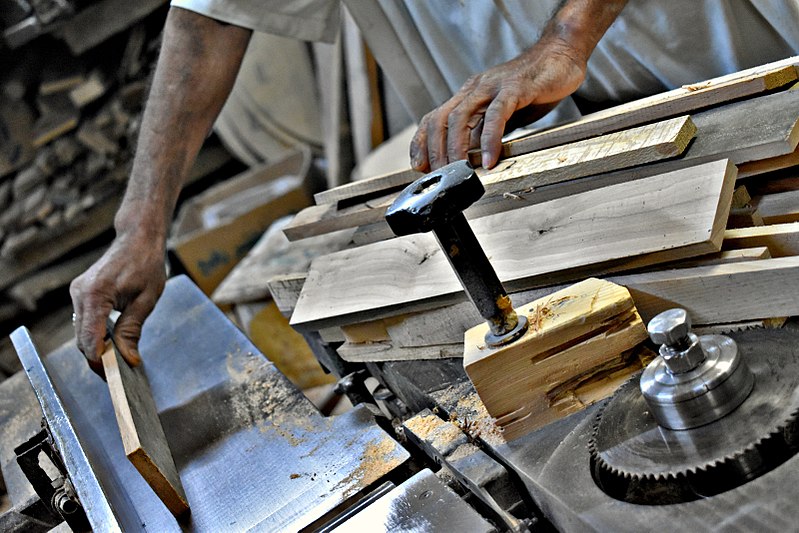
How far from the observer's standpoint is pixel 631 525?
86 centimetres

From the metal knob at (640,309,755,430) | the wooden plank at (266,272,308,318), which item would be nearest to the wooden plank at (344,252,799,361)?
the metal knob at (640,309,755,430)

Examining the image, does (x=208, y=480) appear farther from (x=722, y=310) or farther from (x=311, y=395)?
(x=311, y=395)

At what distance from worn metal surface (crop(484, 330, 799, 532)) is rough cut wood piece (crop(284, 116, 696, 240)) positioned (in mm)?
335

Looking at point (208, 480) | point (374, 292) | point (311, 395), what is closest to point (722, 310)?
point (374, 292)

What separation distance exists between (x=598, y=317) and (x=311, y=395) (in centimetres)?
244

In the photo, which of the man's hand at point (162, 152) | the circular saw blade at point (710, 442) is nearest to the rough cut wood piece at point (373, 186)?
the man's hand at point (162, 152)

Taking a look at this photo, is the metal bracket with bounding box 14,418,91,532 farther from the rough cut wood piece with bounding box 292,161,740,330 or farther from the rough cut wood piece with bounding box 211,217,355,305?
the rough cut wood piece with bounding box 211,217,355,305

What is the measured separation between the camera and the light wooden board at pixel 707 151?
3.88 ft

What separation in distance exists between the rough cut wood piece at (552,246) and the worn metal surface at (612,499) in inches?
6.9

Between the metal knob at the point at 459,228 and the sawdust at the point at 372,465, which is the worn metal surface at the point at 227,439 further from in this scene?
the metal knob at the point at 459,228

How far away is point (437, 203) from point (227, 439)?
0.77 m

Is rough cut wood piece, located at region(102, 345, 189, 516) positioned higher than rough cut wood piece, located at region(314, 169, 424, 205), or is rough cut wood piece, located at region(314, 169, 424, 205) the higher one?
rough cut wood piece, located at region(314, 169, 424, 205)

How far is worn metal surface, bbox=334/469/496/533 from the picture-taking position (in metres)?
1.02

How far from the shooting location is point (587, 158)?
4.27 ft
